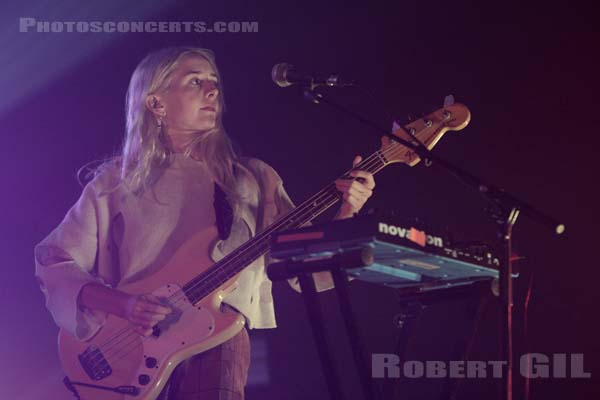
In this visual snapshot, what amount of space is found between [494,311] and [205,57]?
1.89 metres

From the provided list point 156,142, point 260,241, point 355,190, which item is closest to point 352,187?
point 355,190

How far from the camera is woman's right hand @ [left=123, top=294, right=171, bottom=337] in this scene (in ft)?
9.70

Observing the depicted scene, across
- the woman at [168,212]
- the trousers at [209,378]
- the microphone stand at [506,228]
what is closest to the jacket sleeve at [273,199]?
the woman at [168,212]

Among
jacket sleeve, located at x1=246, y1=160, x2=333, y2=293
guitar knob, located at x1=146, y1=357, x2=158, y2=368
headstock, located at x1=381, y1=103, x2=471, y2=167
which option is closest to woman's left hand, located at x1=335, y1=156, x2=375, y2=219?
headstock, located at x1=381, y1=103, x2=471, y2=167

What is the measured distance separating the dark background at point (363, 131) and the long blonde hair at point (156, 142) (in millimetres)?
136

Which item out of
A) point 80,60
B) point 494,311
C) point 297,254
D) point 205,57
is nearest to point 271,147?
point 205,57

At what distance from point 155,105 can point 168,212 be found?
0.58m

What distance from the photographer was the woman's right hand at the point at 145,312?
296 cm

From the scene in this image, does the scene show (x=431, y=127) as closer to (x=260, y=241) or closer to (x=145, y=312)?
(x=260, y=241)

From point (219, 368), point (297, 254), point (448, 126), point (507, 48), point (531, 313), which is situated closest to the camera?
point (297, 254)

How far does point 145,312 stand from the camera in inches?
117

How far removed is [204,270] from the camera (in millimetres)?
3092

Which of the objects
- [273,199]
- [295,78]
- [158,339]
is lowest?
[158,339]

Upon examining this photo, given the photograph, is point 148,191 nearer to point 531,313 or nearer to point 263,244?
point 263,244
